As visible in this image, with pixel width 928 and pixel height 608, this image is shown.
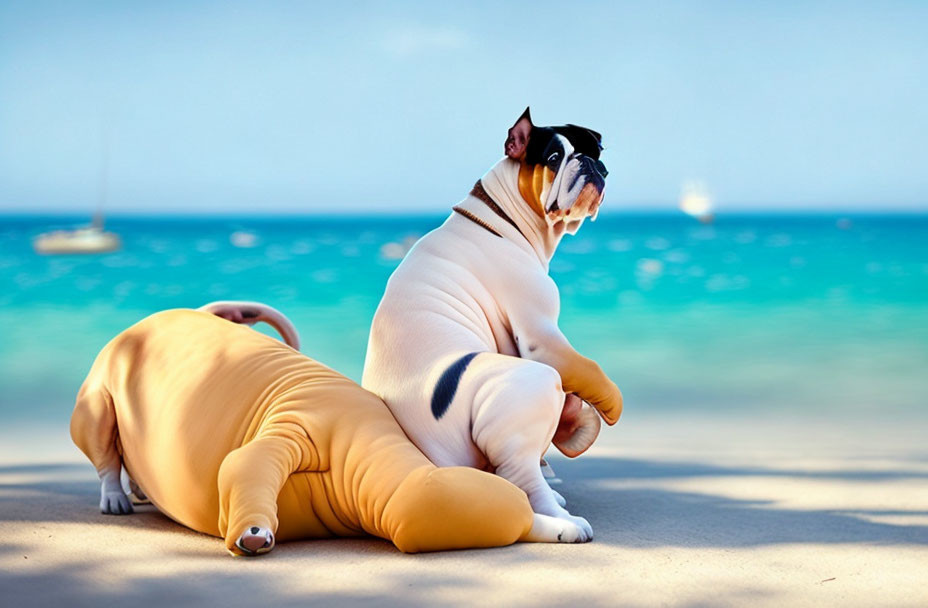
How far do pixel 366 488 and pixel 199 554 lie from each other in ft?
1.52

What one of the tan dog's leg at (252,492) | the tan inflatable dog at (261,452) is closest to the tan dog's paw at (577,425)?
the tan inflatable dog at (261,452)

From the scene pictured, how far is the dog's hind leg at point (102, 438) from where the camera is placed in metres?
3.29

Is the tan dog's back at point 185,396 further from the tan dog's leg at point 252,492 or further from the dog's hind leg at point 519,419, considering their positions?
the dog's hind leg at point 519,419

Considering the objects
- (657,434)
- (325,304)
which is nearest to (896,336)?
(657,434)

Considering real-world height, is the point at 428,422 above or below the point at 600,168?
below

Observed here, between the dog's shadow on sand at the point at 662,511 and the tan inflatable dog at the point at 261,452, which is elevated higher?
the tan inflatable dog at the point at 261,452

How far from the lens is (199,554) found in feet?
8.97

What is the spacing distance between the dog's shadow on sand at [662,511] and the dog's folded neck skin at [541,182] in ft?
2.95

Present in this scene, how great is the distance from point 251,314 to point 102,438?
68 cm

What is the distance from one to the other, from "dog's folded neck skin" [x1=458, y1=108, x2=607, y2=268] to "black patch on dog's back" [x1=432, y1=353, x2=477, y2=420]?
1.55 ft

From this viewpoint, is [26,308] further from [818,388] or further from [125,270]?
[818,388]

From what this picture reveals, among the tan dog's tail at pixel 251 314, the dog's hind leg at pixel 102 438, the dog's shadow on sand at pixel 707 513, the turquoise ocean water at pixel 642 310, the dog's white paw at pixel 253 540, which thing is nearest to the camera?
the dog's white paw at pixel 253 540

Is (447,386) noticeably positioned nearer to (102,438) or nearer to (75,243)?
(102,438)

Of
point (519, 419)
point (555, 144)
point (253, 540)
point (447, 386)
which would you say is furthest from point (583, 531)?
point (555, 144)
